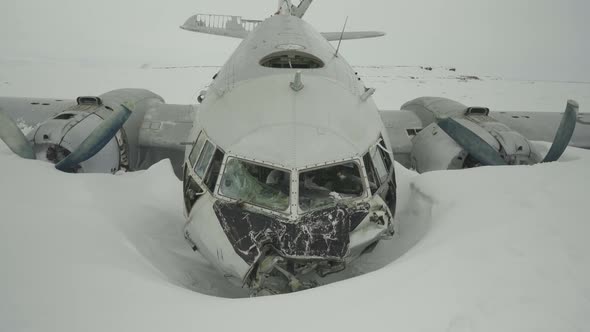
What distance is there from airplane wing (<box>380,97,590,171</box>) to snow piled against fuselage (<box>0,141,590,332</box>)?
259 centimetres

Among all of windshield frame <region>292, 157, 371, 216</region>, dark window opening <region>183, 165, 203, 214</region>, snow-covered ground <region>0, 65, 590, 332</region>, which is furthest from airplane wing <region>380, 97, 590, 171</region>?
dark window opening <region>183, 165, 203, 214</region>

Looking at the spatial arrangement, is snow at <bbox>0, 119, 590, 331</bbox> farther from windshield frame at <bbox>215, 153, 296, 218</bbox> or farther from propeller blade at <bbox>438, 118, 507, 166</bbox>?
propeller blade at <bbox>438, 118, 507, 166</bbox>

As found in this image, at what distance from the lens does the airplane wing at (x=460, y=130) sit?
27.1ft

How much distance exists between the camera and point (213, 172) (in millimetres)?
5262

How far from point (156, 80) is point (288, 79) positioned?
22675 millimetres

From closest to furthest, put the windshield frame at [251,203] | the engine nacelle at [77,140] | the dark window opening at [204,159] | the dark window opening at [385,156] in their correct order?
1. the windshield frame at [251,203]
2. the dark window opening at [204,159]
3. the dark window opening at [385,156]
4. the engine nacelle at [77,140]

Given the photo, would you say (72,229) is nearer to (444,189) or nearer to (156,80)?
(444,189)

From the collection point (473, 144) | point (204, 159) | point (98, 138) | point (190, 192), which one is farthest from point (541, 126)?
point (98, 138)

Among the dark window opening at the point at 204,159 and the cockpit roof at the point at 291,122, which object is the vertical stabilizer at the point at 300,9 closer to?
the cockpit roof at the point at 291,122

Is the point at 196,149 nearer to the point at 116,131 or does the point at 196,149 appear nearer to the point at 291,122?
the point at 291,122

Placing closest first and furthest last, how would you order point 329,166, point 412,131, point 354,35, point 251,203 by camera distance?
1. point 251,203
2. point 329,166
3. point 412,131
4. point 354,35

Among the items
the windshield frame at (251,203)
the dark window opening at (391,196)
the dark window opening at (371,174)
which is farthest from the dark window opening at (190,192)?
the dark window opening at (391,196)

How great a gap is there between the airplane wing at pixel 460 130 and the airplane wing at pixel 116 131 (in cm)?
599

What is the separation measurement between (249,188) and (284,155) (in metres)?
0.65
